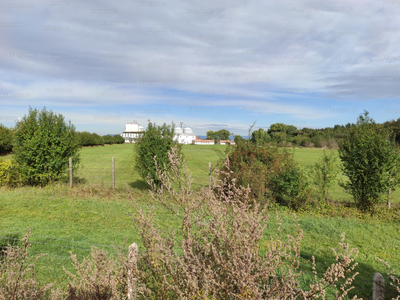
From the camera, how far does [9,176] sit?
1233 centimetres

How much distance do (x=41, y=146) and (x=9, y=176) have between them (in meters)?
2.50

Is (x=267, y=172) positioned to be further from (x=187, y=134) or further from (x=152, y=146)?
(x=187, y=134)

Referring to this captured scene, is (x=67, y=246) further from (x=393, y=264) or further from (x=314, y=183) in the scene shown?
(x=314, y=183)

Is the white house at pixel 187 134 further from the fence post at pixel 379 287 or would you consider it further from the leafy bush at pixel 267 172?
the fence post at pixel 379 287

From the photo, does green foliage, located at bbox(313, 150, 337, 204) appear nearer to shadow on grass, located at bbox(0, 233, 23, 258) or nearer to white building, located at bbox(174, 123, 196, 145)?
shadow on grass, located at bbox(0, 233, 23, 258)

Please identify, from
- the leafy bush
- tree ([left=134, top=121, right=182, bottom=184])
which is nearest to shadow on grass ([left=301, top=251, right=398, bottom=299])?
the leafy bush

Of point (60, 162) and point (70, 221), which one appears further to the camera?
point (60, 162)

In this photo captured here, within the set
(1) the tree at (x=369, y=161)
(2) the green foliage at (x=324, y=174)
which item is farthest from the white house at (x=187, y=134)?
(1) the tree at (x=369, y=161)

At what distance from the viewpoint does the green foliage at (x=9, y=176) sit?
1230cm

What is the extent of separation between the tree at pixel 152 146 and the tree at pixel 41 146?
363cm

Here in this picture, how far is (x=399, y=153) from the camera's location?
930cm

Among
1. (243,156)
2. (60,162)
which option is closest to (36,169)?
(60,162)

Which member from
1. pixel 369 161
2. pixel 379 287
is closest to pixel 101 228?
pixel 379 287

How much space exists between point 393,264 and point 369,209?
4768 millimetres
